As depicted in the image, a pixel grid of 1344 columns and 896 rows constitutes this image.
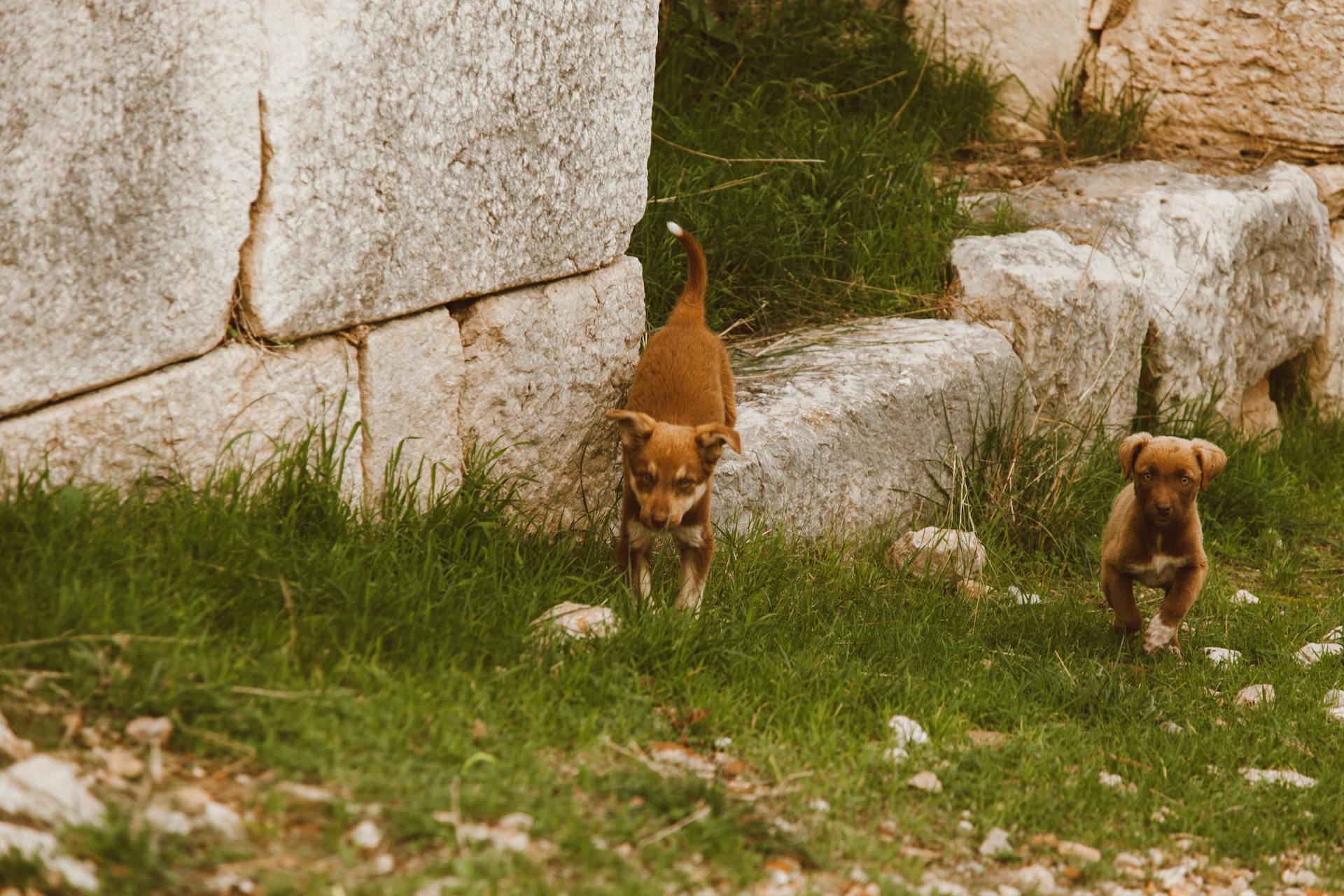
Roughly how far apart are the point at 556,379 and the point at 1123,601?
2.38m

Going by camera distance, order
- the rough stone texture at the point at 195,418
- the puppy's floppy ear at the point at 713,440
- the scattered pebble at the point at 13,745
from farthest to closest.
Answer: the puppy's floppy ear at the point at 713,440 → the rough stone texture at the point at 195,418 → the scattered pebble at the point at 13,745

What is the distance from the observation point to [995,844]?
3529 millimetres

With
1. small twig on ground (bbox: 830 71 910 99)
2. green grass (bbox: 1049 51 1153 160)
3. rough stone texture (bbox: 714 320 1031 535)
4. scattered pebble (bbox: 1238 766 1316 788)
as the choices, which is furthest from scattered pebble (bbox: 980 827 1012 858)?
green grass (bbox: 1049 51 1153 160)

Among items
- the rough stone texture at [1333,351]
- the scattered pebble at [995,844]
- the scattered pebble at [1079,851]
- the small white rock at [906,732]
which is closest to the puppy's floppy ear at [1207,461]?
the small white rock at [906,732]

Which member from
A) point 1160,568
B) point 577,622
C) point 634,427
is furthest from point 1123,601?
point 577,622

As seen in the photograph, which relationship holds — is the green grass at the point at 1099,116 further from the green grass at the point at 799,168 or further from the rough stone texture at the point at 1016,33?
the green grass at the point at 799,168

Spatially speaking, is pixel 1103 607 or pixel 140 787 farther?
pixel 1103 607

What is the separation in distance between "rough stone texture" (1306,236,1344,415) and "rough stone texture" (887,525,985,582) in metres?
4.31

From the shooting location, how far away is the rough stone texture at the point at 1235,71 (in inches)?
317

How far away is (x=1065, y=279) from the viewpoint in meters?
6.96

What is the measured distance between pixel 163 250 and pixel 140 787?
154 centimetres

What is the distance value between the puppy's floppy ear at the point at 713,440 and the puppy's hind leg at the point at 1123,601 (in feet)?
5.51

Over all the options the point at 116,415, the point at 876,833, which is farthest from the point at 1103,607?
the point at 116,415

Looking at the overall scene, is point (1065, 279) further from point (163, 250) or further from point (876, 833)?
point (163, 250)
